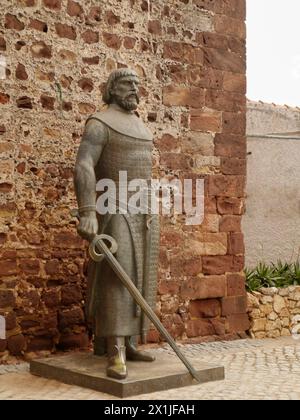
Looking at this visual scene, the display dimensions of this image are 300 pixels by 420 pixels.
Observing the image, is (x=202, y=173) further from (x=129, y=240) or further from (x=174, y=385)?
(x=174, y=385)

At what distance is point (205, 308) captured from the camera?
6.85 meters

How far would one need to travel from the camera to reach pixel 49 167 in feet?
19.4

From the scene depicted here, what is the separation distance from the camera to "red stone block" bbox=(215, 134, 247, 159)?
22.9 feet

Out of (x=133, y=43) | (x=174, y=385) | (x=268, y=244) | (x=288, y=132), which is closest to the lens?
(x=174, y=385)

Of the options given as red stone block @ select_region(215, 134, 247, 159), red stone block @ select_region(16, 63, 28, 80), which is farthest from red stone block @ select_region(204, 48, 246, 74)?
red stone block @ select_region(16, 63, 28, 80)

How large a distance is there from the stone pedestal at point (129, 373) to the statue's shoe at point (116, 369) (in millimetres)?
36

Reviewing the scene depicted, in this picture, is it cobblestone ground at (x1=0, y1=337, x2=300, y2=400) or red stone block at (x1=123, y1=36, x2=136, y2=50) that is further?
red stone block at (x1=123, y1=36, x2=136, y2=50)

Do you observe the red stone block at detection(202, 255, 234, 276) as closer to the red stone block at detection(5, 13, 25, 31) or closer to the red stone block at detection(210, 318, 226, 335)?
the red stone block at detection(210, 318, 226, 335)

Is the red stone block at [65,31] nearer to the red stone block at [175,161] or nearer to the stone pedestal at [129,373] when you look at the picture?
the red stone block at [175,161]

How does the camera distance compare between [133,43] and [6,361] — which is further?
[133,43]

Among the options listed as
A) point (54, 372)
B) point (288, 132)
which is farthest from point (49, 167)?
point (288, 132)

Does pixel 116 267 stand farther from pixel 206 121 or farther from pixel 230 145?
pixel 230 145

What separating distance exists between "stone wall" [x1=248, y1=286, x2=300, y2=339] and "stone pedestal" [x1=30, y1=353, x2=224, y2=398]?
2.13 meters

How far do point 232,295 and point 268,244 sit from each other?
2.46 meters
